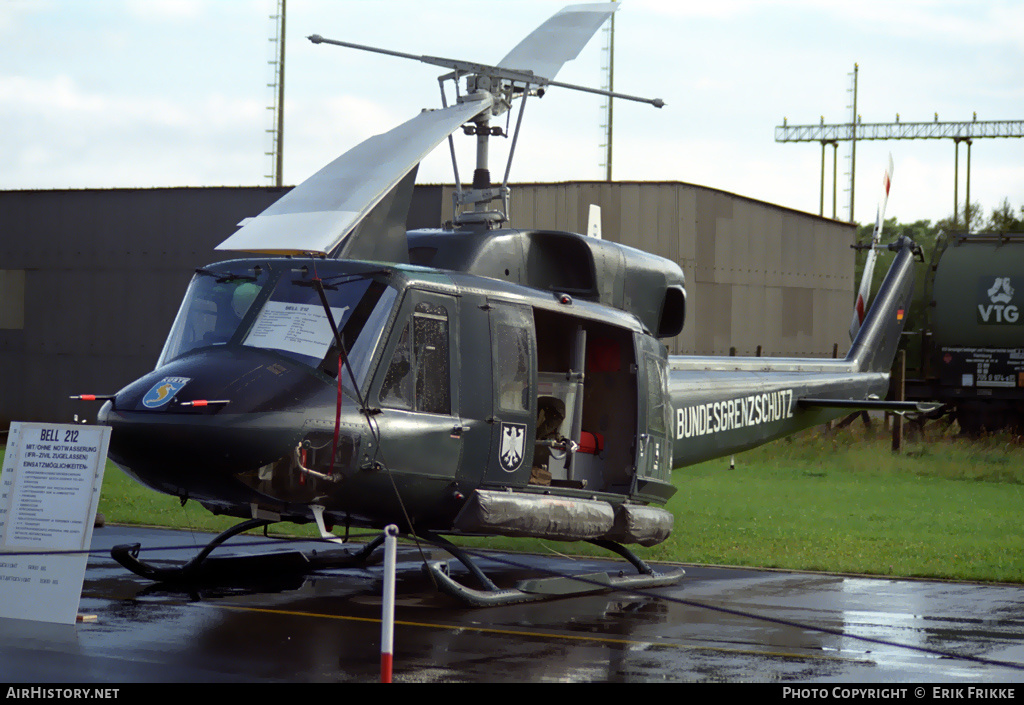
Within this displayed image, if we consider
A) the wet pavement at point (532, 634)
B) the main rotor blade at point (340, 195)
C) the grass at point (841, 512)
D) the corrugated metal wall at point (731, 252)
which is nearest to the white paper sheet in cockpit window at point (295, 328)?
the main rotor blade at point (340, 195)

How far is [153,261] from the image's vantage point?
29.1 m

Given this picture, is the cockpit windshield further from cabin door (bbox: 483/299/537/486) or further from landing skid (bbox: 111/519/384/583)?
landing skid (bbox: 111/519/384/583)

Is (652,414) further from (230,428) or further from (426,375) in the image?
(230,428)

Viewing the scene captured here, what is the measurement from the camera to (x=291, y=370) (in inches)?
342

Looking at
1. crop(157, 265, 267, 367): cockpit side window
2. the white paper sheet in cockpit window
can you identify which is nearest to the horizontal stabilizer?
the white paper sheet in cockpit window

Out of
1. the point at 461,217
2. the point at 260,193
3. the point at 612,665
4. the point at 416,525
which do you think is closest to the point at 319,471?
the point at 416,525

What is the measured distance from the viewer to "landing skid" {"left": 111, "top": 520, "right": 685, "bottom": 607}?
9547mm

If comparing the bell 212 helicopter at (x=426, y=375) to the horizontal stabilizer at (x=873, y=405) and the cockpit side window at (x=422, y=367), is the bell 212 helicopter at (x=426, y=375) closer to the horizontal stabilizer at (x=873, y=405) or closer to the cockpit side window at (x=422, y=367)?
the cockpit side window at (x=422, y=367)

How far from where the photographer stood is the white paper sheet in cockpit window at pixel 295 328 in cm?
884

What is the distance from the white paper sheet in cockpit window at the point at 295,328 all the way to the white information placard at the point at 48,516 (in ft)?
4.20

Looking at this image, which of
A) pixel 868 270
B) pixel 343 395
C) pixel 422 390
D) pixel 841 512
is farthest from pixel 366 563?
pixel 868 270

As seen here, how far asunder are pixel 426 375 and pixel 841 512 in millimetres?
9312

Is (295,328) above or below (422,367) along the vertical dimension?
above

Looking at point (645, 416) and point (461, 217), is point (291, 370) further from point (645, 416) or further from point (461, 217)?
point (645, 416)
